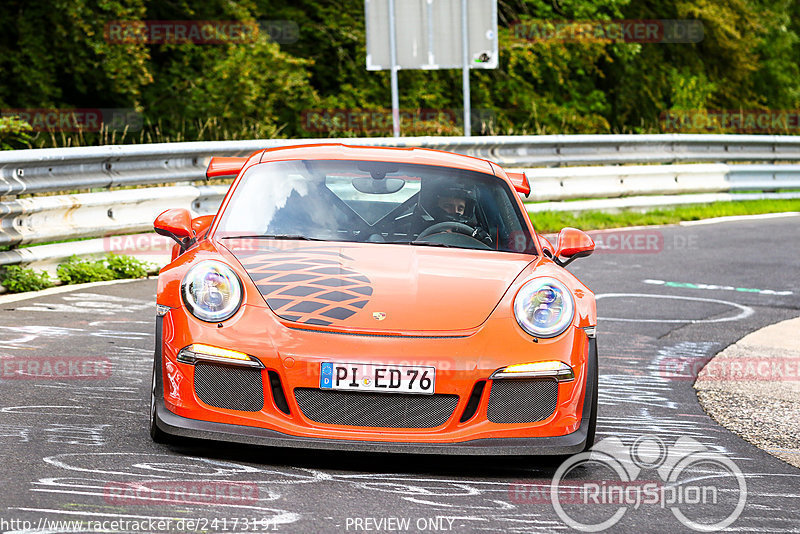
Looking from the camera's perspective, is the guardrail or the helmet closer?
the helmet

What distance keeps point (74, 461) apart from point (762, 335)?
16.6ft

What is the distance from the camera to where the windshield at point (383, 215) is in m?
5.30

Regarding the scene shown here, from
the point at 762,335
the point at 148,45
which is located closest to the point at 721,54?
the point at 148,45

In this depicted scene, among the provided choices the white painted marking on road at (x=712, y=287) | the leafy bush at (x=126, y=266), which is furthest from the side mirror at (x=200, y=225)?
the white painted marking on road at (x=712, y=287)

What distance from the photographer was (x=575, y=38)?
27.9 metres

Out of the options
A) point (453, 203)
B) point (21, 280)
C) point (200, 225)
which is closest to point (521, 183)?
point (453, 203)

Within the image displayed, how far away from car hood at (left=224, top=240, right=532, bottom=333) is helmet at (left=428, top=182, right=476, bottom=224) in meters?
0.51

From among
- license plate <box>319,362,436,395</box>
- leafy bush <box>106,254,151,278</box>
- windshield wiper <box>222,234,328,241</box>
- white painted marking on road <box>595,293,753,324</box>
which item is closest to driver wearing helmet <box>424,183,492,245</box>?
windshield wiper <box>222,234,328,241</box>

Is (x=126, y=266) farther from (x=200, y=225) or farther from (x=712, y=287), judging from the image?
(x=712, y=287)

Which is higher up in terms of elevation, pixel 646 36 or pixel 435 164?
pixel 646 36

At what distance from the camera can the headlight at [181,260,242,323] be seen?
176 inches

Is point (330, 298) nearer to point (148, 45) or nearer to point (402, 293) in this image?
point (402, 293)

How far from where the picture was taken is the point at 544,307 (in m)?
4.64

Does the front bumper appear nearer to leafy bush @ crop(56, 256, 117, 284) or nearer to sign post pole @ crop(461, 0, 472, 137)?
leafy bush @ crop(56, 256, 117, 284)
